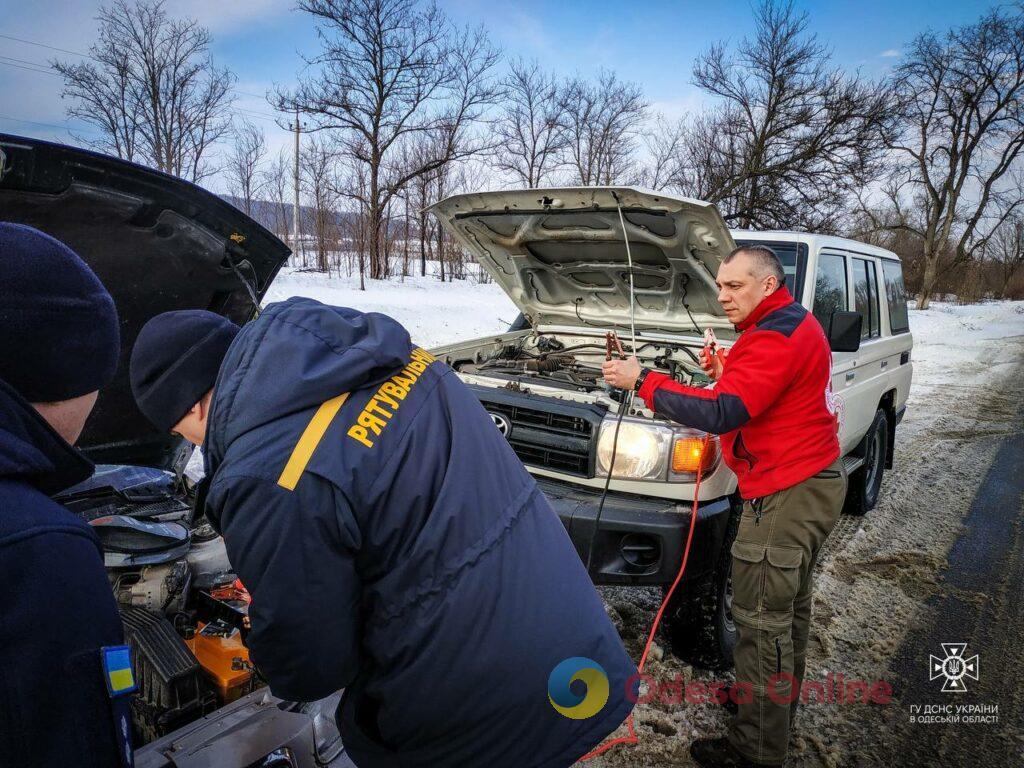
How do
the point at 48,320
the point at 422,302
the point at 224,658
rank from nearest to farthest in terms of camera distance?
the point at 48,320, the point at 224,658, the point at 422,302

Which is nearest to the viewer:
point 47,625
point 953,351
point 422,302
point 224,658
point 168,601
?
point 47,625

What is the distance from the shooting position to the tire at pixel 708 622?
2758mm

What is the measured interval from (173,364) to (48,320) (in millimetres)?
266

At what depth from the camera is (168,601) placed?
1.94 meters

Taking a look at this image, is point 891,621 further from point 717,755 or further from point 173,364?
point 173,364

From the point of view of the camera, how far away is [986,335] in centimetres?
1942

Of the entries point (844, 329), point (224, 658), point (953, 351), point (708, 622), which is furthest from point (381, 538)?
point (953, 351)

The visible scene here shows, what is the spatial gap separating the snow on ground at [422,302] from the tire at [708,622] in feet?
27.1

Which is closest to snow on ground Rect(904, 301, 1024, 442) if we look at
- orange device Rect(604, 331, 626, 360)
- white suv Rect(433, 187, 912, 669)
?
white suv Rect(433, 187, 912, 669)

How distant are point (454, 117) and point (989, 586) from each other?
77.0 ft

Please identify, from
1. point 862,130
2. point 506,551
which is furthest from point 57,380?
point 862,130

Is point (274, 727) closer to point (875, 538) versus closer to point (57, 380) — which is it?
point (57, 380)

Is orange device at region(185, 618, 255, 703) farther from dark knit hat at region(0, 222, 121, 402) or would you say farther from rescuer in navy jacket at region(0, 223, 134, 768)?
dark knit hat at region(0, 222, 121, 402)

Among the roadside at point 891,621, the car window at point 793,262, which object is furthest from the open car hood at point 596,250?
the roadside at point 891,621
